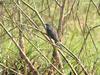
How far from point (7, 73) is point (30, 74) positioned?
1.25ft

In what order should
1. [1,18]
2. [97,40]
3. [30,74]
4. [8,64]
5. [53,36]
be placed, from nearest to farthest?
[53,36]
[1,18]
[30,74]
[8,64]
[97,40]

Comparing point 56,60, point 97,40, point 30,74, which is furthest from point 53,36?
point 97,40

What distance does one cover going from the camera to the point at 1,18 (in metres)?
3.38

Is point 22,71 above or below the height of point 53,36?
below

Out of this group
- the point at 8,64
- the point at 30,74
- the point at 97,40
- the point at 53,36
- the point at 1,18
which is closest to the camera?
the point at 53,36

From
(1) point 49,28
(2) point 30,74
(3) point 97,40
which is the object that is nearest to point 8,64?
(2) point 30,74

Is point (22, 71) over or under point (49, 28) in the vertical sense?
under

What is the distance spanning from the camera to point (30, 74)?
3635 millimetres

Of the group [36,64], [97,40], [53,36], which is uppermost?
[53,36]

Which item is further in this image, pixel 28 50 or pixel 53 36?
pixel 28 50

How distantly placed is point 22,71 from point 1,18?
73cm

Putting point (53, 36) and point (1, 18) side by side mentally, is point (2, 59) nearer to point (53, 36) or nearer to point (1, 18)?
point (1, 18)

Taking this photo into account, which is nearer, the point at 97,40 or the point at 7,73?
the point at 7,73

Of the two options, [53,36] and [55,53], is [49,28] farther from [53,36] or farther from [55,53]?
[55,53]
